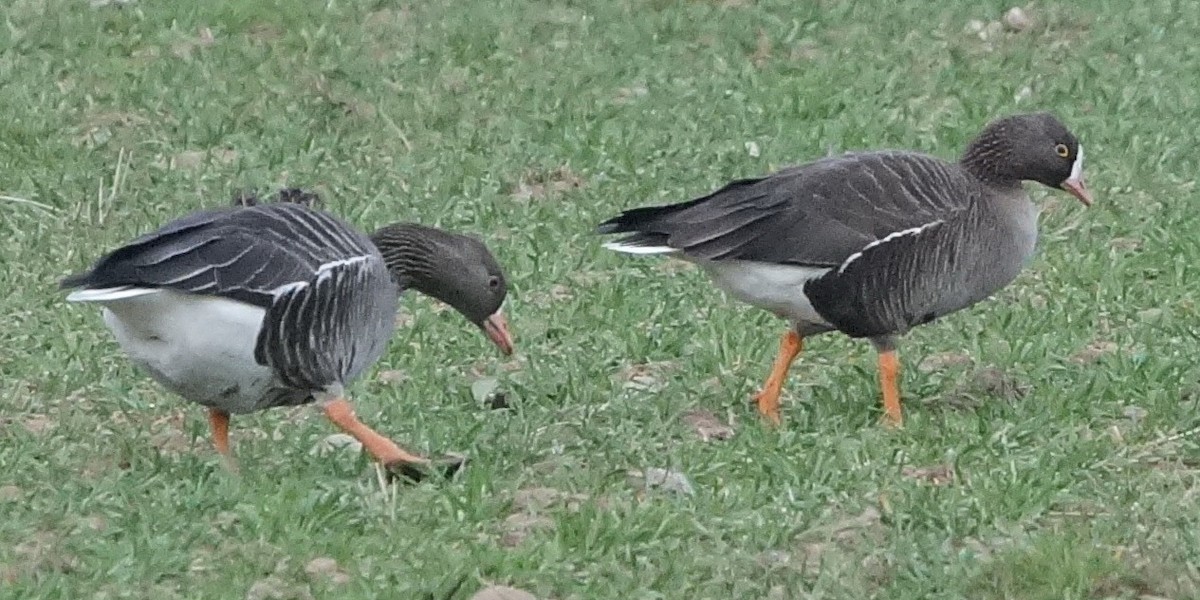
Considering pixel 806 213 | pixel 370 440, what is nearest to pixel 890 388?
pixel 806 213

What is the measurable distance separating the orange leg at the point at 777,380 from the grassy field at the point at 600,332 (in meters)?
0.07

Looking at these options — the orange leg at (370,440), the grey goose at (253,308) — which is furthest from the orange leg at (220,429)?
the orange leg at (370,440)

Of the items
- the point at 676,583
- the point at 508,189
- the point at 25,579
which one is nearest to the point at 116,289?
the point at 25,579

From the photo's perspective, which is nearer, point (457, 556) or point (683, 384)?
point (457, 556)

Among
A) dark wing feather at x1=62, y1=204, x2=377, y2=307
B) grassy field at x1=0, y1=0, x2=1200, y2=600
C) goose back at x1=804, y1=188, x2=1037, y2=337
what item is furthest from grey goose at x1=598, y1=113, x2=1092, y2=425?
dark wing feather at x1=62, y1=204, x2=377, y2=307

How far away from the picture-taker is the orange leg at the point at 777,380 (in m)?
6.64

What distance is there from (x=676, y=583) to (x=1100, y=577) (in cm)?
102

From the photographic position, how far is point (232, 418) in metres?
6.77

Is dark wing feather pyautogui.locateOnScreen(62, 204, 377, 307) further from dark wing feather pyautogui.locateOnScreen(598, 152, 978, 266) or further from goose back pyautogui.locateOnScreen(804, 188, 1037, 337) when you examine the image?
goose back pyautogui.locateOnScreen(804, 188, 1037, 337)

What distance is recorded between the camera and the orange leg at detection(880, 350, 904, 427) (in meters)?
6.52

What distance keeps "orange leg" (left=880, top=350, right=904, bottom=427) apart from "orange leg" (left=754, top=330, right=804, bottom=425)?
0.95 ft

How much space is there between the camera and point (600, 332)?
25.1 ft

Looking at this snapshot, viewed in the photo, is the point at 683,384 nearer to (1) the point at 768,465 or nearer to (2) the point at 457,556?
(1) the point at 768,465

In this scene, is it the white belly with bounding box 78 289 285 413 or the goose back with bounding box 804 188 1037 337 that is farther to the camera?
the goose back with bounding box 804 188 1037 337
